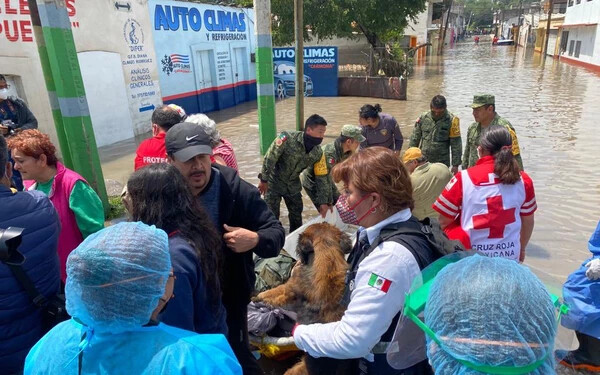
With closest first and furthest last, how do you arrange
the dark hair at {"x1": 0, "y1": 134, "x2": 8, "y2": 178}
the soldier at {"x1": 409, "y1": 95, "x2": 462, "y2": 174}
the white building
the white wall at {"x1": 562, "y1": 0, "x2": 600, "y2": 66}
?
the dark hair at {"x1": 0, "y1": 134, "x2": 8, "y2": 178}
the soldier at {"x1": 409, "y1": 95, "x2": 462, "y2": 174}
the white wall at {"x1": 562, "y1": 0, "x2": 600, "y2": 66}
the white building

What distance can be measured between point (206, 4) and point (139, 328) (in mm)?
14379

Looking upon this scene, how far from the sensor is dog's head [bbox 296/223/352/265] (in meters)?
2.65

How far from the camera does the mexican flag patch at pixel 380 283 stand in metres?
1.51

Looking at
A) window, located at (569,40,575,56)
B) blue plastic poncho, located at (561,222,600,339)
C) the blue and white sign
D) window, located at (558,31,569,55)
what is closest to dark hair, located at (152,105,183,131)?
blue plastic poncho, located at (561,222,600,339)

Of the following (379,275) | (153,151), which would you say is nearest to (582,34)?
(153,151)

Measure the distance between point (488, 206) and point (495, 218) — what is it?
0.11 m

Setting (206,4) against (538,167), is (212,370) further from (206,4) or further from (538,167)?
(206,4)

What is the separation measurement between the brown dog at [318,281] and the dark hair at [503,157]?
1177 mm

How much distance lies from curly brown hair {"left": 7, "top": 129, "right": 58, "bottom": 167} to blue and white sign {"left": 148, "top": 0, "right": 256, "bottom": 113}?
992cm

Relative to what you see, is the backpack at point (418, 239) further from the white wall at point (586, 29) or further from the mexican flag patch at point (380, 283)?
the white wall at point (586, 29)

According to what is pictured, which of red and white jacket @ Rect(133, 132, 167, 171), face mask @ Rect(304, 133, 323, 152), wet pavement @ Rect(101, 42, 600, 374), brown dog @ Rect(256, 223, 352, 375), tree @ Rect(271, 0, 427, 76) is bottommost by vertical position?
wet pavement @ Rect(101, 42, 600, 374)

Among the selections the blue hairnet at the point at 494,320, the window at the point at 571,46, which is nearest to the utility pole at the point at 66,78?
the blue hairnet at the point at 494,320

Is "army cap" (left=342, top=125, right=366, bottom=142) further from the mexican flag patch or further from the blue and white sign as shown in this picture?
the blue and white sign

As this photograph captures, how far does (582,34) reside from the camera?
29.8 m
